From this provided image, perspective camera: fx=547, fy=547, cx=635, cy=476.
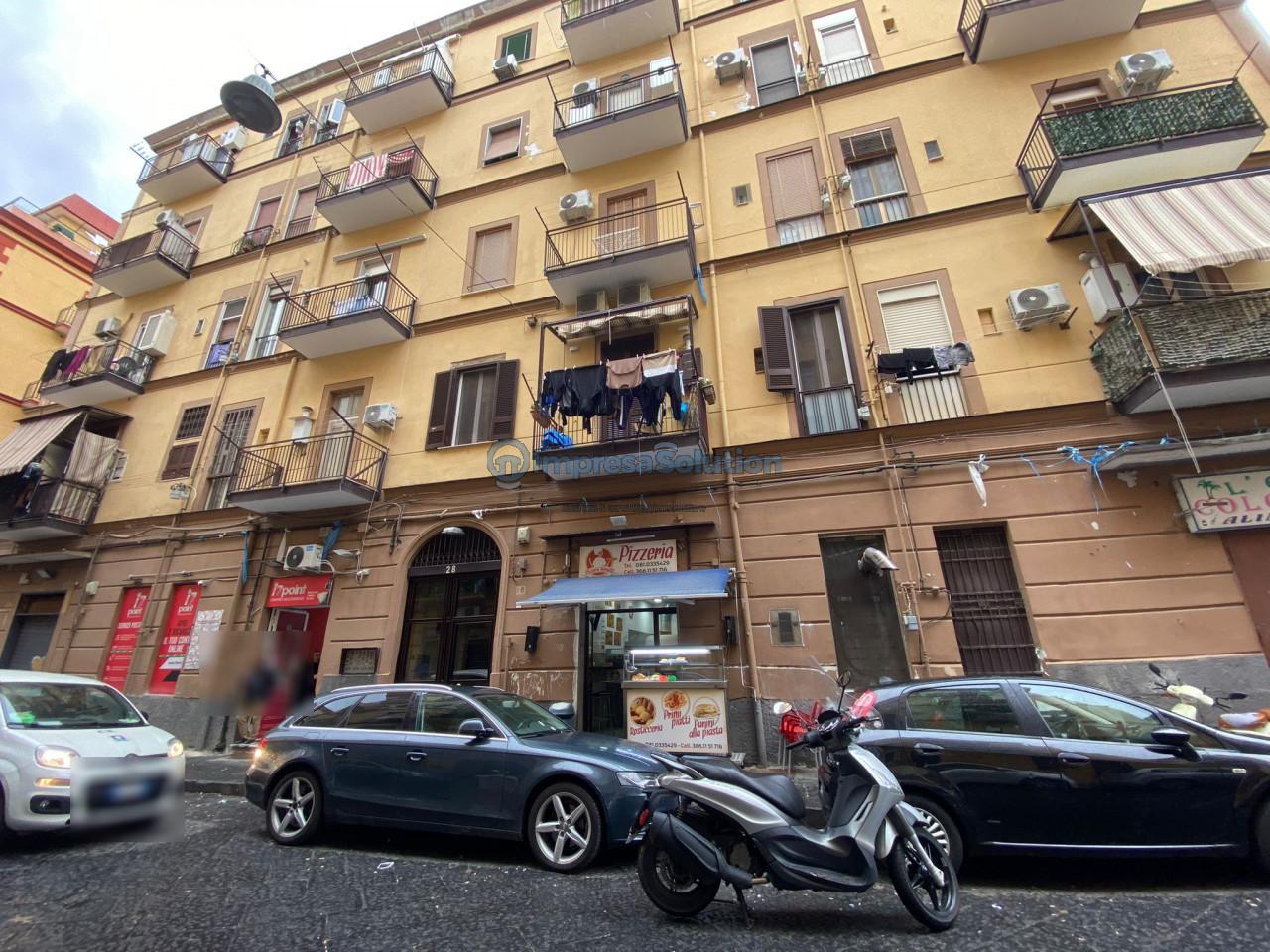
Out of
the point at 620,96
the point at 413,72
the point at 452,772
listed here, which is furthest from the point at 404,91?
the point at 452,772

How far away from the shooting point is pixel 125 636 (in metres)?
12.0

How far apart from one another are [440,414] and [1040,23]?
1306 cm

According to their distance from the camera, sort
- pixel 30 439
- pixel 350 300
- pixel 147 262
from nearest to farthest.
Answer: pixel 350 300 → pixel 30 439 → pixel 147 262

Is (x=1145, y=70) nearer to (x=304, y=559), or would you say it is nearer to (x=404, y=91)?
(x=404, y=91)

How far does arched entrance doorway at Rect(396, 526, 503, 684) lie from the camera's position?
9781 mm

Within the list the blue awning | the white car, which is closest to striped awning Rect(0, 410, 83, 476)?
the white car

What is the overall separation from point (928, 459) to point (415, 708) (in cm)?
755

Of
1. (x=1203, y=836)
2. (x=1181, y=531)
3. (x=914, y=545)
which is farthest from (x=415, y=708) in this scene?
(x=1181, y=531)

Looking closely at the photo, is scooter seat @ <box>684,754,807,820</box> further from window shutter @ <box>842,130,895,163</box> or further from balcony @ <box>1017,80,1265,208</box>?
window shutter @ <box>842,130,895,163</box>

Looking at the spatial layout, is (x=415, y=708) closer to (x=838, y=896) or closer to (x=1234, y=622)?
(x=838, y=896)

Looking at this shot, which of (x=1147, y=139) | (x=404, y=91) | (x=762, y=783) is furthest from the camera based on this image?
(x=404, y=91)

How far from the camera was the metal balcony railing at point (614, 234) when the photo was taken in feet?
35.6

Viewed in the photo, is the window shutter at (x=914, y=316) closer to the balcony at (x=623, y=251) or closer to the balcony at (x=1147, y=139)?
the balcony at (x=1147, y=139)

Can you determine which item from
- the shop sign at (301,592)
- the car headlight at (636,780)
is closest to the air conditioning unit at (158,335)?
the shop sign at (301,592)
